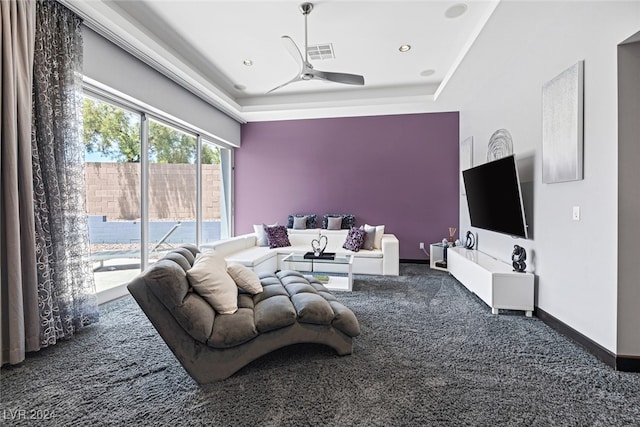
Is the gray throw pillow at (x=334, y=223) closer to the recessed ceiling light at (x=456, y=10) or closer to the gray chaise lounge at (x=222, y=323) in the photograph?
the gray chaise lounge at (x=222, y=323)

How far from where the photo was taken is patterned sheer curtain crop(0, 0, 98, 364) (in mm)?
2117

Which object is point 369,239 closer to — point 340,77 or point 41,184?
point 340,77

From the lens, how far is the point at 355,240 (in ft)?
16.3

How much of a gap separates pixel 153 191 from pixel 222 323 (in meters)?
3.00

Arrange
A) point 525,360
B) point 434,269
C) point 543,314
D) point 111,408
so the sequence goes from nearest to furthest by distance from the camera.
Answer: point 111,408
point 525,360
point 543,314
point 434,269

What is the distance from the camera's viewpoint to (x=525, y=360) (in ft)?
7.25

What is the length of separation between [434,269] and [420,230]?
904mm

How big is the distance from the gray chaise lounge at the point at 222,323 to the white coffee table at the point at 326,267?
156 centimetres

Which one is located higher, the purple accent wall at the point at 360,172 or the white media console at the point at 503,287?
the purple accent wall at the point at 360,172

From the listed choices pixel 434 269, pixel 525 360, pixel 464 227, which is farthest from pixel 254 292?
pixel 464 227

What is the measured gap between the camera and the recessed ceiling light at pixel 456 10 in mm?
2947

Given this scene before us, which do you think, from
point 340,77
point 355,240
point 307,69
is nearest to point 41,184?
point 307,69

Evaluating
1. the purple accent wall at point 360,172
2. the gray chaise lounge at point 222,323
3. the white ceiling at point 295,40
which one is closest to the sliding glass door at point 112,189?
the white ceiling at point 295,40

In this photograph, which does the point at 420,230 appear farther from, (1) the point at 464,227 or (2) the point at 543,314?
(2) the point at 543,314
